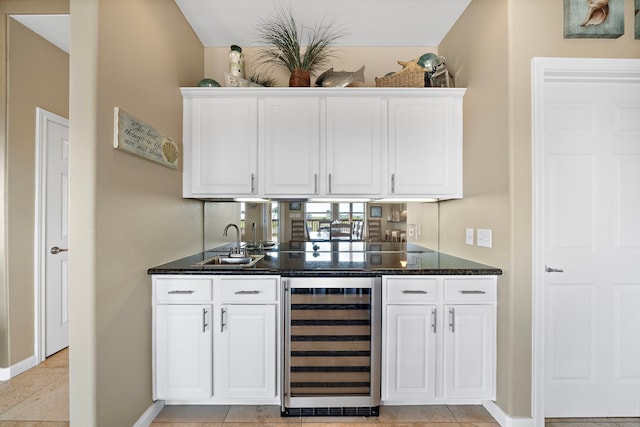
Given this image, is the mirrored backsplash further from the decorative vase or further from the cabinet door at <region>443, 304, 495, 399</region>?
the decorative vase

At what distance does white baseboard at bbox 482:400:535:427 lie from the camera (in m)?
1.79

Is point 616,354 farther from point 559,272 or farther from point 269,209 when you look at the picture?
point 269,209

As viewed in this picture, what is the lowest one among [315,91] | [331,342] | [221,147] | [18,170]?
[331,342]

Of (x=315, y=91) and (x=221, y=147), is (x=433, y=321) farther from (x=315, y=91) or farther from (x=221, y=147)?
(x=221, y=147)

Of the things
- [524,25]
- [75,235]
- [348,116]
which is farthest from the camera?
[348,116]

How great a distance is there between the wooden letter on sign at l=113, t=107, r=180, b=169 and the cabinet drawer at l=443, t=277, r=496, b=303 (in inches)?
81.0

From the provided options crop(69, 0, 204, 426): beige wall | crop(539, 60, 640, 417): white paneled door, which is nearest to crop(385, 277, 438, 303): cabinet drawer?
crop(539, 60, 640, 417): white paneled door

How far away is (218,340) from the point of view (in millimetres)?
1902

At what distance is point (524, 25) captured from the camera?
180 cm

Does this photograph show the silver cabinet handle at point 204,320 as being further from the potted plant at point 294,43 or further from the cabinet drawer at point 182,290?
the potted plant at point 294,43

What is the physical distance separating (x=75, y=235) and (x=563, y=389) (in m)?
2.92

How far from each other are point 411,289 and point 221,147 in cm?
175

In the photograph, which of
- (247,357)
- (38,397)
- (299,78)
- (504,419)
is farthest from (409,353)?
(38,397)

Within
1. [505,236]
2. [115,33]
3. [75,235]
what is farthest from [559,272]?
[115,33]
